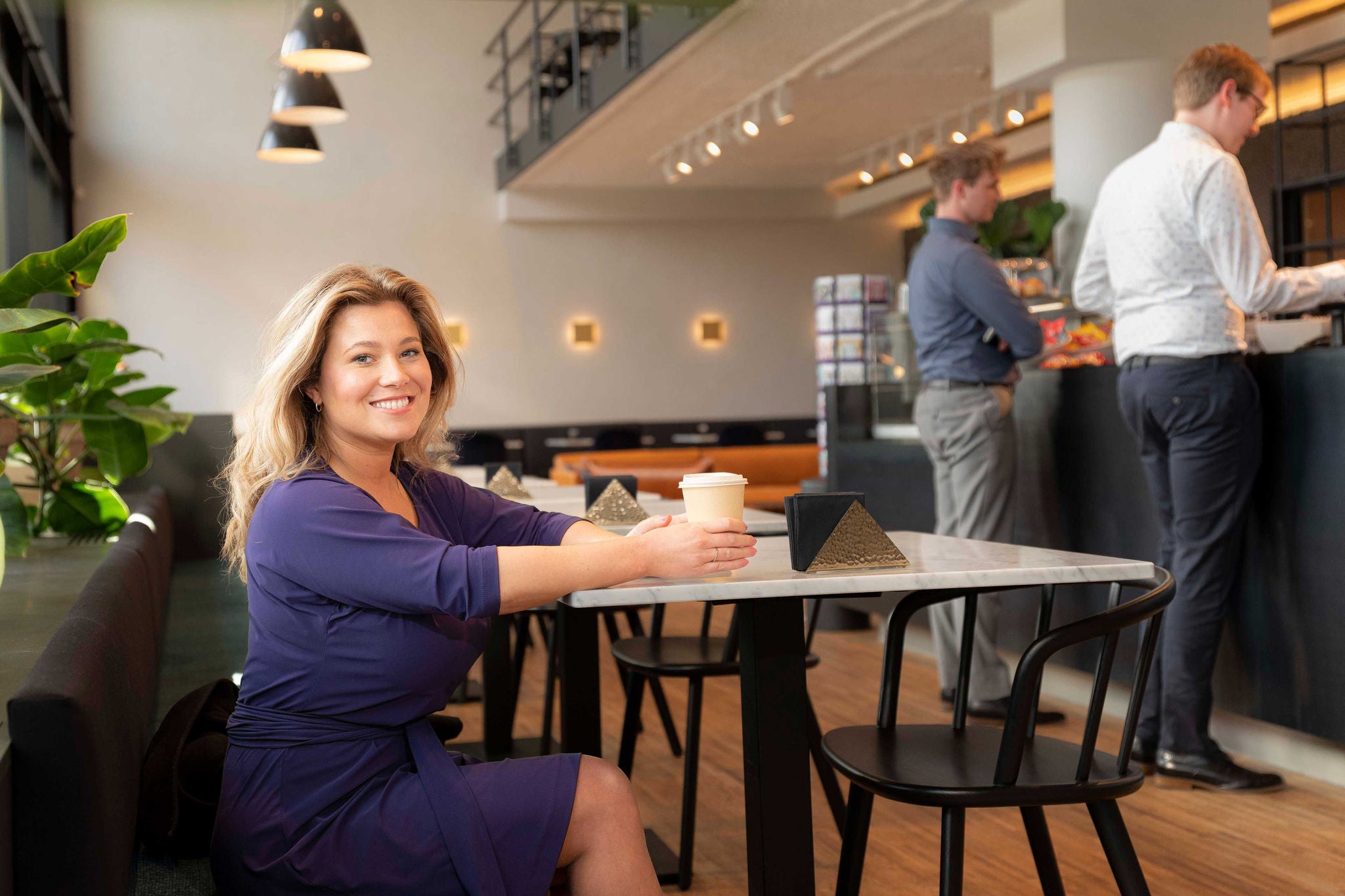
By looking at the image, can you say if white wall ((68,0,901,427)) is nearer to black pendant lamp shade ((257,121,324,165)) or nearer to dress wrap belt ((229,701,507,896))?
black pendant lamp shade ((257,121,324,165))

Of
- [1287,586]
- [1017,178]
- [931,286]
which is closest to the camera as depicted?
[1287,586]

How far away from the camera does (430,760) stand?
1503 mm

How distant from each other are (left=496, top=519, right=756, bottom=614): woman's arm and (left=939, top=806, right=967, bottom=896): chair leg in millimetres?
438

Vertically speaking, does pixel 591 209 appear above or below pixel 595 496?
above

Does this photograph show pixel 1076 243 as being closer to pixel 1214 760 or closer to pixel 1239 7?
pixel 1239 7

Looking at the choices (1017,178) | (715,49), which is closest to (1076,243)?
(715,49)

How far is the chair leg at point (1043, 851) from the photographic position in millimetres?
1852

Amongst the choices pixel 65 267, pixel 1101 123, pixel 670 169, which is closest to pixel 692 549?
pixel 65 267

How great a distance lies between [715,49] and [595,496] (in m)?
4.80

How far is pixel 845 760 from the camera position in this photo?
5.84 feet

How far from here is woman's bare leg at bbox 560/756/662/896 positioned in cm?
148

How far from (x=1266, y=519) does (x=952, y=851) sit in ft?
6.30

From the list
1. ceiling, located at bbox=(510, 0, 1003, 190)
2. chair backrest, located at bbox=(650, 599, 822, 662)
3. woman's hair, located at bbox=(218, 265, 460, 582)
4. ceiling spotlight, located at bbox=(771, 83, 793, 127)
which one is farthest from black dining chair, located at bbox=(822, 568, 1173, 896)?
ceiling spotlight, located at bbox=(771, 83, 793, 127)

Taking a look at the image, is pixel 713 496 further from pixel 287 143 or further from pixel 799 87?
pixel 799 87
